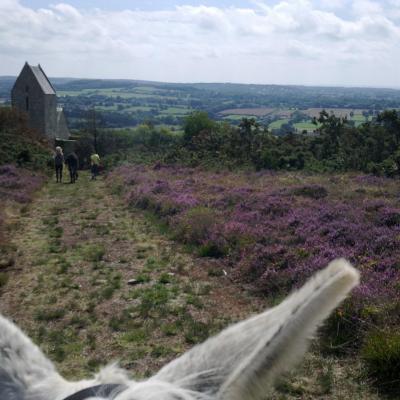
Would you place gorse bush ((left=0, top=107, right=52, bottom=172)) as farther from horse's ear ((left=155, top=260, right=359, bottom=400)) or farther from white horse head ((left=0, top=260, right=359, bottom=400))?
horse's ear ((left=155, top=260, right=359, bottom=400))

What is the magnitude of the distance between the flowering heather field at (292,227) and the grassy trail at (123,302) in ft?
2.35

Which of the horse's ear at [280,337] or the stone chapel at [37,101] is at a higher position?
the stone chapel at [37,101]

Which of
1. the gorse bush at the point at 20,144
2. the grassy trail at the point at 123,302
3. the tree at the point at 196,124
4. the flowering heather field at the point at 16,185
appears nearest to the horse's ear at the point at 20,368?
the grassy trail at the point at 123,302

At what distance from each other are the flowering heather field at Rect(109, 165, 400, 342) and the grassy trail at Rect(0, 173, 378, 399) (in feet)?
2.35

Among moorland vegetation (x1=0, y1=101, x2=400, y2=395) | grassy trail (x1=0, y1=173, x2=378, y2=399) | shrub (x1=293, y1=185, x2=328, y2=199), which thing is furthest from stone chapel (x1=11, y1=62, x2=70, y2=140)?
shrub (x1=293, y1=185, x2=328, y2=199)

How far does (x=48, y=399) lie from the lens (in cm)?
127

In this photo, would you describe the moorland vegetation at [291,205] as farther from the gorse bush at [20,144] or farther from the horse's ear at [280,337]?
the horse's ear at [280,337]

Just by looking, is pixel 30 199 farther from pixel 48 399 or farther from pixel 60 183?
pixel 48 399

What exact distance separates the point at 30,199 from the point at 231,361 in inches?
713

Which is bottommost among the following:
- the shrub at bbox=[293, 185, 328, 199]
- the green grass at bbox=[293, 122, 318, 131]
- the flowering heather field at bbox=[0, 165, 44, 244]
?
the flowering heather field at bbox=[0, 165, 44, 244]

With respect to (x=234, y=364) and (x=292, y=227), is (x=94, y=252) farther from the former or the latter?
(x=234, y=364)

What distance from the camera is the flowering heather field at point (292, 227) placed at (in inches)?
300

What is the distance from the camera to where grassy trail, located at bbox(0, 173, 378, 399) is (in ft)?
19.5

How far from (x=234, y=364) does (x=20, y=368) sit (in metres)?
0.68
